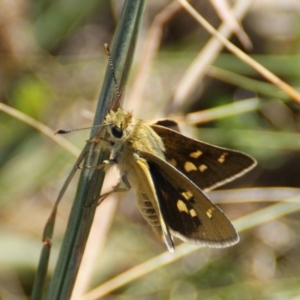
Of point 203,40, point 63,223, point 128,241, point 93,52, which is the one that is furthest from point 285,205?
point 93,52

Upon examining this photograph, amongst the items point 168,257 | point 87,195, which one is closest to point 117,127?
point 87,195

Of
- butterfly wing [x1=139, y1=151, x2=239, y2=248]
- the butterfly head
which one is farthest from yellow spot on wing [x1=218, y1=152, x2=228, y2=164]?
the butterfly head

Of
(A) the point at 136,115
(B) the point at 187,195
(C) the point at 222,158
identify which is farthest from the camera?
(A) the point at 136,115

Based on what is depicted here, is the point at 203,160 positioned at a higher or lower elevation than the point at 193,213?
higher

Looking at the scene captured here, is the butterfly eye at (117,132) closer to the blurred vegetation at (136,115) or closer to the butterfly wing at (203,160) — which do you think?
the butterfly wing at (203,160)

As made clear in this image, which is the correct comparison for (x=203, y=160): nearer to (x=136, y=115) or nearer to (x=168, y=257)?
(x=168, y=257)

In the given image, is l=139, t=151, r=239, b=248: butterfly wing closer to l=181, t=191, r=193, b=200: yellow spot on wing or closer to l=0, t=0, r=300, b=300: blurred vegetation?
l=181, t=191, r=193, b=200: yellow spot on wing

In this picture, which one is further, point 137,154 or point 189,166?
point 189,166
